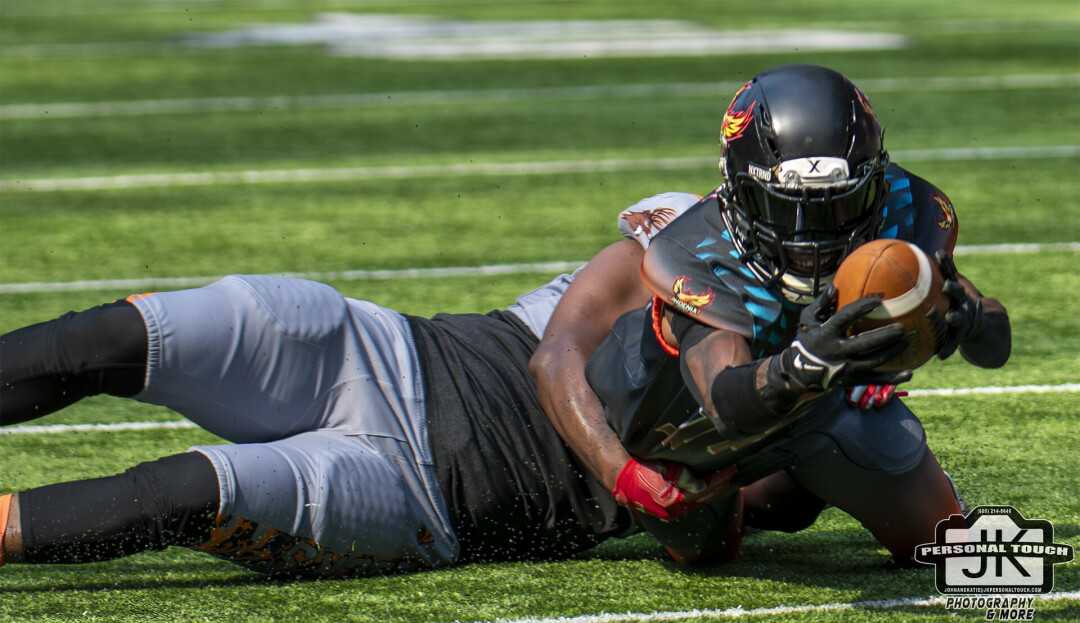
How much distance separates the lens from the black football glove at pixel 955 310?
106 inches

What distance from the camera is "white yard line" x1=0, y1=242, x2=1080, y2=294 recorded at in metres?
6.51

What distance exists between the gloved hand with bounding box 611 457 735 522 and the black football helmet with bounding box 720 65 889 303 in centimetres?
48

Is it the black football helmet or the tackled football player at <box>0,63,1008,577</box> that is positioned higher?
the black football helmet

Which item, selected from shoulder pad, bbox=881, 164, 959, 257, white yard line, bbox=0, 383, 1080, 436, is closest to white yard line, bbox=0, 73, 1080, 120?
white yard line, bbox=0, 383, 1080, 436

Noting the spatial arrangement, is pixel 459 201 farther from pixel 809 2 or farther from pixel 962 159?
pixel 809 2

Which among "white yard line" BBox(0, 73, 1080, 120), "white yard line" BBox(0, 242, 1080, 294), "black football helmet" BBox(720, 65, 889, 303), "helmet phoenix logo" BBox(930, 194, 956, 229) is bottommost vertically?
"white yard line" BBox(0, 73, 1080, 120)

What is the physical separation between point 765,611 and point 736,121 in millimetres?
1064

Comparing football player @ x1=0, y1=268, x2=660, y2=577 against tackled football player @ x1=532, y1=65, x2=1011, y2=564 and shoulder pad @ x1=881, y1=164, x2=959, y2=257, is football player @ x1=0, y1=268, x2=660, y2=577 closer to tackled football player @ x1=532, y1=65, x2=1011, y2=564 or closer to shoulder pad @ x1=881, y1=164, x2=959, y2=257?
tackled football player @ x1=532, y1=65, x2=1011, y2=564

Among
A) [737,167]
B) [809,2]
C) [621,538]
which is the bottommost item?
[809,2]

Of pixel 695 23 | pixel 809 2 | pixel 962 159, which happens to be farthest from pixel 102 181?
pixel 809 2

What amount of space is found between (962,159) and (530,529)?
6.52 m

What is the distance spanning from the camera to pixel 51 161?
9.69 metres

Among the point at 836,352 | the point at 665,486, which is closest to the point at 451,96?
the point at 665,486

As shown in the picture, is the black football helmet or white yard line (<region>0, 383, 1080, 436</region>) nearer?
the black football helmet
